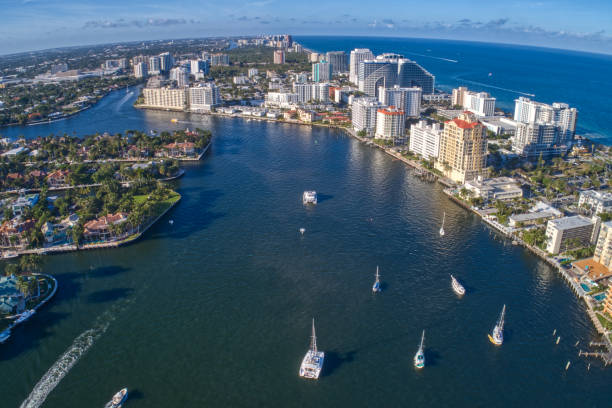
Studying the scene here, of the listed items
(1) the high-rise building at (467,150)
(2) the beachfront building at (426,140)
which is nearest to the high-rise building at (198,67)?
(2) the beachfront building at (426,140)

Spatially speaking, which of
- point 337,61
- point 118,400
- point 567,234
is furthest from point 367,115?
point 337,61

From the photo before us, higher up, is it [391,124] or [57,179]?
[391,124]

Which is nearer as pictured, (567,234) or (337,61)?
(567,234)

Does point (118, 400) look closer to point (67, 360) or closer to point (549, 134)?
point (67, 360)

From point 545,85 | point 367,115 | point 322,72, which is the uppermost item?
point 322,72

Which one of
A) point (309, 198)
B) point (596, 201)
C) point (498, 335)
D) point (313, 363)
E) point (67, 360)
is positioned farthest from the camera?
point (309, 198)

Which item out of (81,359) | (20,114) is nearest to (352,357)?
(81,359)

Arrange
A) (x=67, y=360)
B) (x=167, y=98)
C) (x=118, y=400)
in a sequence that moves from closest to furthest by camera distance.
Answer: (x=118, y=400) → (x=67, y=360) → (x=167, y=98)
